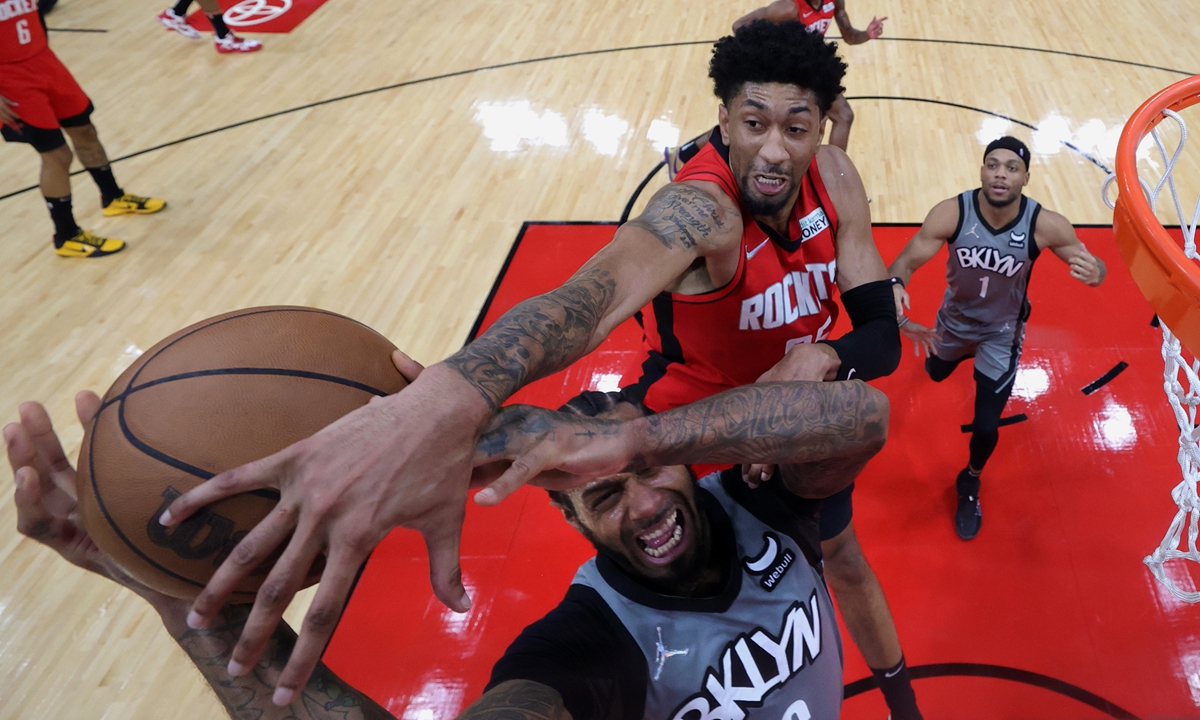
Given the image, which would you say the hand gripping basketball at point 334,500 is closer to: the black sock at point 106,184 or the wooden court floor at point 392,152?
the wooden court floor at point 392,152

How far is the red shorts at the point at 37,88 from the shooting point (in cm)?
524

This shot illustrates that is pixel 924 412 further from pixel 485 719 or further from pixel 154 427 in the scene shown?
pixel 154 427

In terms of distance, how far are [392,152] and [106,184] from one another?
2066 millimetres

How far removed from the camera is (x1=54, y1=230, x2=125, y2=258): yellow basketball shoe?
5.69 m

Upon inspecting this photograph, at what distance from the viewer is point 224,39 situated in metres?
8.57

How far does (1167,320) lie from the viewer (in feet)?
5.77

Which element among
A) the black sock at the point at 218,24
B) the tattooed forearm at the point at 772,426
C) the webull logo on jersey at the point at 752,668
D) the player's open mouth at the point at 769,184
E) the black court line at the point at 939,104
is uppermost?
the tattooed forearm at the point at 772,426

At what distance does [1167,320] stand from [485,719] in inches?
62.8

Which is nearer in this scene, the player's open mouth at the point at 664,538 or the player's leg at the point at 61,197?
the player's open mouth at the point at 664,538

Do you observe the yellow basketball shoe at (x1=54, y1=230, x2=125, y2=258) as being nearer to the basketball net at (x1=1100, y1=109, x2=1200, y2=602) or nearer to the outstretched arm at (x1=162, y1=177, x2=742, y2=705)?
the outstretched arm at (x1=162, y1=177, x2=742, y2=705)

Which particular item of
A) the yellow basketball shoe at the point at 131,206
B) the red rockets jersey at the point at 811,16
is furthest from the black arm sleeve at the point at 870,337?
the yellow basketball shoe at the point at 131,206

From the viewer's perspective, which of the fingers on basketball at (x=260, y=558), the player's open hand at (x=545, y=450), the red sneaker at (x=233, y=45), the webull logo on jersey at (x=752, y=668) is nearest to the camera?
the fingers on basketball at (x=260, y=558)

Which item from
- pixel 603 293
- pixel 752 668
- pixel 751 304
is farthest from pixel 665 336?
pixel 752 668

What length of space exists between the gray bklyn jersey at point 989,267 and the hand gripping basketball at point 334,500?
3074mm
